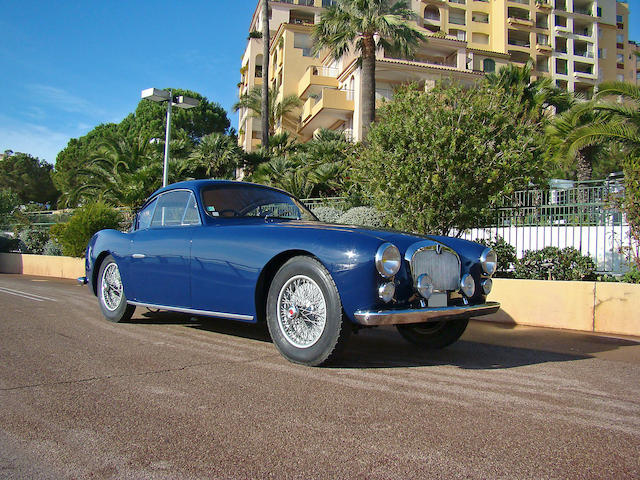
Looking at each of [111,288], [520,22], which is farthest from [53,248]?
[520,22]

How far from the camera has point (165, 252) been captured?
5062mm

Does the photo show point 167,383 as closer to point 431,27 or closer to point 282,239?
point 282,239

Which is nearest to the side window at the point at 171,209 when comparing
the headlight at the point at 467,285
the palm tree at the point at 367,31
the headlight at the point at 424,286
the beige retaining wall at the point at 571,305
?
the headlight at the point at 424,286

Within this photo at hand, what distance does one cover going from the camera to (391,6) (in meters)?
21.8

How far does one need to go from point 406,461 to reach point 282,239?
213 cm

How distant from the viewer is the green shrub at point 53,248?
1754 cm

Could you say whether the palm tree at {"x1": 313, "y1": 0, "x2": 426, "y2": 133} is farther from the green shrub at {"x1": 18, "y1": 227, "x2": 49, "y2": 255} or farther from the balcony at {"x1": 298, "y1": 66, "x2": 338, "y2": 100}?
the balcony at {"x1": 298, "y1": 66, "x2": 338, "y2": 100}

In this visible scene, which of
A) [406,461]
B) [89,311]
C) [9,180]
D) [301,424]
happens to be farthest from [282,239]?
[9,180]

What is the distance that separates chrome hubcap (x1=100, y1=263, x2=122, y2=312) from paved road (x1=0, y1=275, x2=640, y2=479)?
96 cm

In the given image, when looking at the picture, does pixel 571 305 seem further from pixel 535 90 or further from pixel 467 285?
pixel 535 90

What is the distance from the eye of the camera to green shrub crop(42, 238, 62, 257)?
691 inches

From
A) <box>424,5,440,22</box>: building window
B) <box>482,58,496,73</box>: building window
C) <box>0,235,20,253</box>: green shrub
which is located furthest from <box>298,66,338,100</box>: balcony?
<box>0,235,20,253</box>: green shrub

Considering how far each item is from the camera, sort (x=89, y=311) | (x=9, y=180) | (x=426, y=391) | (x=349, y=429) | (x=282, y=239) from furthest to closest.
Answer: (x=9, y=180) < (x=89, y=311) < (x=282, y=239) < (x=426, y=391) < (x=349, y=429)

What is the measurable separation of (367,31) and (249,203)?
669 inches
